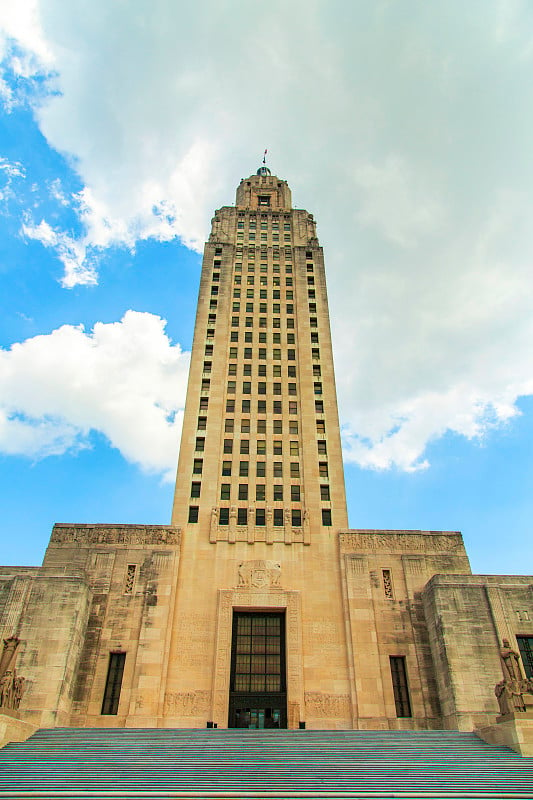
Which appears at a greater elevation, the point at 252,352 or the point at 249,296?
the point at 249,296

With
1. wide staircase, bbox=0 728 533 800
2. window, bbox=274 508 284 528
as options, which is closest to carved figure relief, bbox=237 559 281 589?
window, bbox=274 508 284 528

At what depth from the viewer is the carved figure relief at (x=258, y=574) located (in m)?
33.7

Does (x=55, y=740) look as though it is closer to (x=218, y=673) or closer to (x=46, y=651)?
(x=46, y=651)

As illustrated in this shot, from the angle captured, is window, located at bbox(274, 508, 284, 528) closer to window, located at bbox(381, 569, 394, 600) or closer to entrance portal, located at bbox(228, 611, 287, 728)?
entrance portal, located at bbox(228, 611, 287, 728)

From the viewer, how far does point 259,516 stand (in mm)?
37219

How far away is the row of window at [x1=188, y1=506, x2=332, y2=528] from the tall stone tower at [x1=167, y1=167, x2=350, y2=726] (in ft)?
0.32

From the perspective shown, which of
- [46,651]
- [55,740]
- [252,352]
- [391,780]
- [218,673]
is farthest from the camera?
[252,352]

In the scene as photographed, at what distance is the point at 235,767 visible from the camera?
55.9 feet

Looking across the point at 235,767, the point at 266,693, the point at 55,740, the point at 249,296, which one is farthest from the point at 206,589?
the point at 249,296

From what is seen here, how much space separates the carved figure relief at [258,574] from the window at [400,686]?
28.3ft

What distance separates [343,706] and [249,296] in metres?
35.4

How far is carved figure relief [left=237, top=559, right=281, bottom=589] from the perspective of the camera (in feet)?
110

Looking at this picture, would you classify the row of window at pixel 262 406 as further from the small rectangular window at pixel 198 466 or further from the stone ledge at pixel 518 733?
the stone ledge at pixel 518 733

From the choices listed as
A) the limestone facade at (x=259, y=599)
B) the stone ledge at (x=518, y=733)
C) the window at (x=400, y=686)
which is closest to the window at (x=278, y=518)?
the limestone facade at (x=259, y=599)
